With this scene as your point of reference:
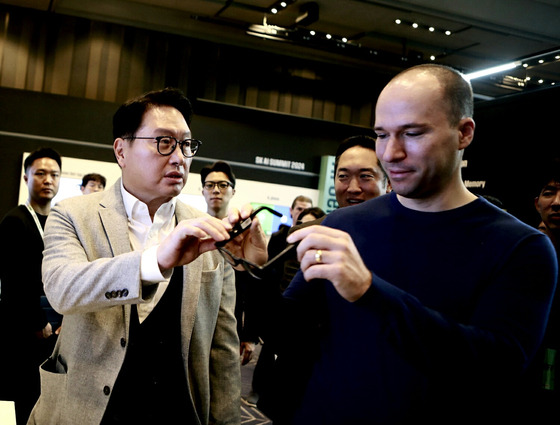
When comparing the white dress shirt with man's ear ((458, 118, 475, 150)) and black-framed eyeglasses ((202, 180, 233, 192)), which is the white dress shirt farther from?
black-framed eyeglasses ((202, 180, 233, 192))

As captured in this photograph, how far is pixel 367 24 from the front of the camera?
904 centimetres

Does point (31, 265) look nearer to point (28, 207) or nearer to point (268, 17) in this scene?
point (28, 207)

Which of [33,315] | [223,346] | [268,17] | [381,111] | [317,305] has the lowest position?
[33,315]

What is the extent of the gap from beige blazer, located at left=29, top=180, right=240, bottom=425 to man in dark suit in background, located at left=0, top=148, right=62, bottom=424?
1.65m

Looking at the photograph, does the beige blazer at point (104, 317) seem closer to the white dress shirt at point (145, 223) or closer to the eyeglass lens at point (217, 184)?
the white dress shirt at point (145, 223)

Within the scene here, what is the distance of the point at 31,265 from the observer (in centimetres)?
349

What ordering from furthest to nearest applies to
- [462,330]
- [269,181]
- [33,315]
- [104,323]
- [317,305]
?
1. [269,181]
2. [33,315]
3. [104,323]
4. [317,305]
5. [462,330]

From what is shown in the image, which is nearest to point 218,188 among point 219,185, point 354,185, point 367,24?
point 219,185

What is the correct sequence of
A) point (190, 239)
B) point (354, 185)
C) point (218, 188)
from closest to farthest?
1. point (190, 239)
2. point (354, 185)
3. point (218, 188)

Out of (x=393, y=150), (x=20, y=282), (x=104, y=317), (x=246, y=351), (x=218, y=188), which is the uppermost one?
(x=218, y=188)

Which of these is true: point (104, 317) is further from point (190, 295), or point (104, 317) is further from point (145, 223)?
point (145, 223)

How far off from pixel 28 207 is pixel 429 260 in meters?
3.17

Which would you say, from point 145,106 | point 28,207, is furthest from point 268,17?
point 145,106

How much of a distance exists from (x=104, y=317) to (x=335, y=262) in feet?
3.19
